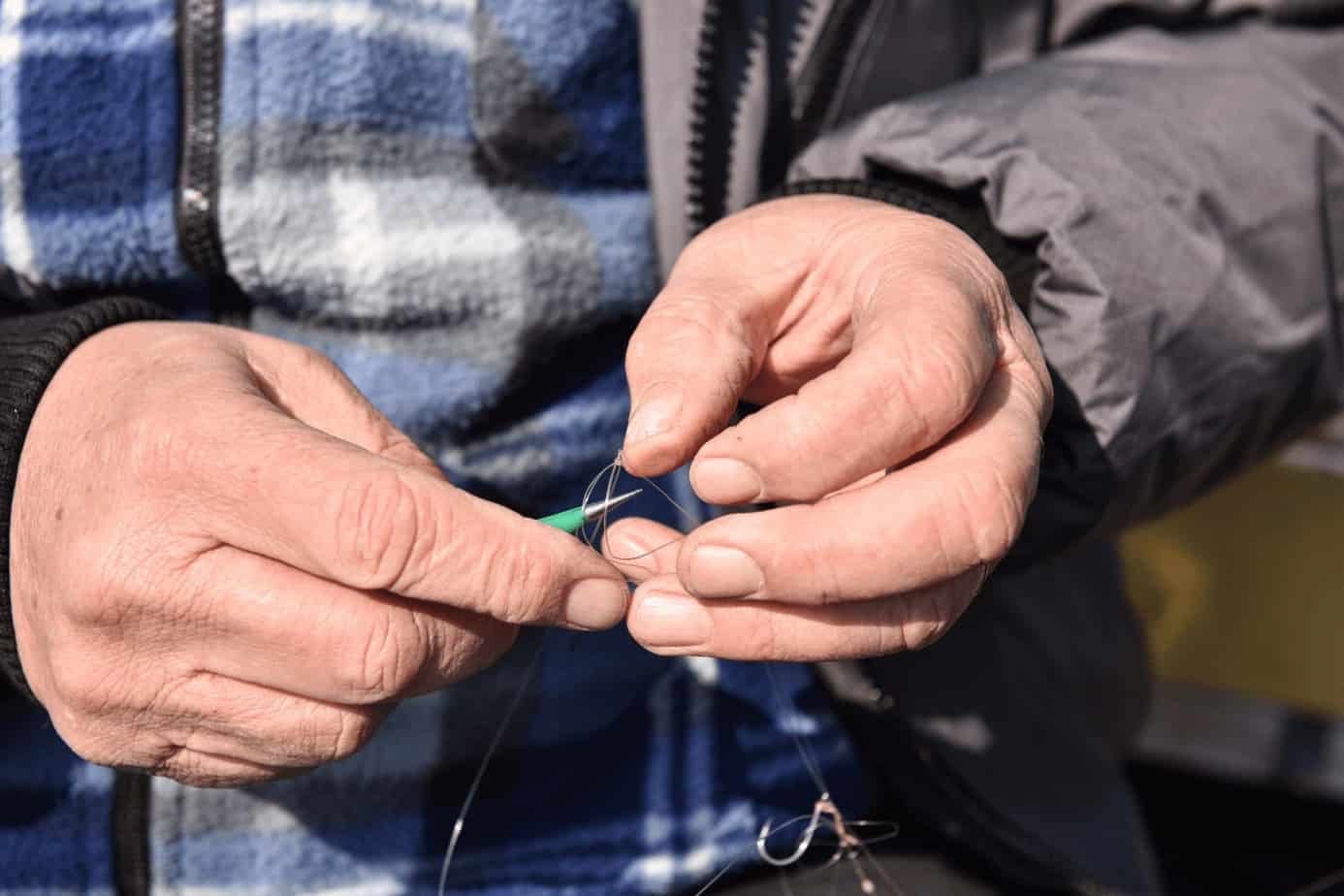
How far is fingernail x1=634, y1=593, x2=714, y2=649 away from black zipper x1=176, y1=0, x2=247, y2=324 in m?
0.56

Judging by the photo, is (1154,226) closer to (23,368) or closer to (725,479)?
(725,479)

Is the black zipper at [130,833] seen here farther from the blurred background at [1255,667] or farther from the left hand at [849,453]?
the blurred background at [1255,667]

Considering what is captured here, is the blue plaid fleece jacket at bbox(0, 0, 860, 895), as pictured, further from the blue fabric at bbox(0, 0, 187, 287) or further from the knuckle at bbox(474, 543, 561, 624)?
the knuckle at bbox(474, 543, 561, 624)

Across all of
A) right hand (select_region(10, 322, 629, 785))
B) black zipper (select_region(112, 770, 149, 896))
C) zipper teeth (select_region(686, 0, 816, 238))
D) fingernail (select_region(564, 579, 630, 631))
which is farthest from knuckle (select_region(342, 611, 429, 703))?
zipper teeth (select_region(686, 0, 816, 238))

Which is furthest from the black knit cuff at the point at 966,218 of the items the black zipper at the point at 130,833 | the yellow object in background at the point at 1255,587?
the yellow object in background at the point at 1255,587

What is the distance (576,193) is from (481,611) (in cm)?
56

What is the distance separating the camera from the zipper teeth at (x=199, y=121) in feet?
3.31

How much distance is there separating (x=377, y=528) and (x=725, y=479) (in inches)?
9.1

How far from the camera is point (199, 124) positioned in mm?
1016

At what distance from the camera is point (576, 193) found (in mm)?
1162

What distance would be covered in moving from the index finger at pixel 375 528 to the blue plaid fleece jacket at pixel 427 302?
0.35m

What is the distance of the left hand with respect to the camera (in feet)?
2.39

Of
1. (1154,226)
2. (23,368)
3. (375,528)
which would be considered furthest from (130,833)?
(1154,226)

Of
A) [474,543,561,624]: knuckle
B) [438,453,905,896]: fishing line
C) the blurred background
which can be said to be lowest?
the blurred background
